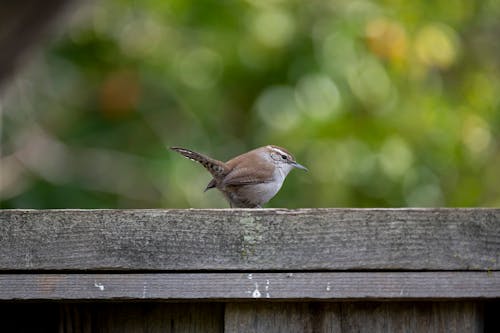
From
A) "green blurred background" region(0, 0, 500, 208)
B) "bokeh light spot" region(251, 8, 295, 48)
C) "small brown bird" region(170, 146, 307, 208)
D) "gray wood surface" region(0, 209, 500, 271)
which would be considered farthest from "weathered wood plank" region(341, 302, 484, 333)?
"bokeh light spot" region(251, 8, 295, 48)

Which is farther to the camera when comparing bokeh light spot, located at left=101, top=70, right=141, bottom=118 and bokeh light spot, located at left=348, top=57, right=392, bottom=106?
bokeh light spot, located at left=101, top=70, right=141, bottom=118

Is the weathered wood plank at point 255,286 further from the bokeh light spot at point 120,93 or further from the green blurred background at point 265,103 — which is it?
the bokeh light spot at point 120,93

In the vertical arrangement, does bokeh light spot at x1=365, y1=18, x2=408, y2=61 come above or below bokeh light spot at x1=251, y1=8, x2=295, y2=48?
below

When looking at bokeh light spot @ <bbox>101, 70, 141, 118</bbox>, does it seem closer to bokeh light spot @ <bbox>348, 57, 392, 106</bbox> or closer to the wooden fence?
bokeh light spot @ <bbox>348, 57, 392, 106</bbox>

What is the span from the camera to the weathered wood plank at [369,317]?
2299mm

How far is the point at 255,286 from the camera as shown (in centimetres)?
221

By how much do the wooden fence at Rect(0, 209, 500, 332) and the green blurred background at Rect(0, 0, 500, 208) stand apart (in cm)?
428

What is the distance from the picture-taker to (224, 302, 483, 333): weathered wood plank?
2.30 meters

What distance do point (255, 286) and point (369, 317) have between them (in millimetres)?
317

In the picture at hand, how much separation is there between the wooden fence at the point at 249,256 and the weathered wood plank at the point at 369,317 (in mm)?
76

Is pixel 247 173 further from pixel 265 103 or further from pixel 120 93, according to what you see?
pixel 120 93

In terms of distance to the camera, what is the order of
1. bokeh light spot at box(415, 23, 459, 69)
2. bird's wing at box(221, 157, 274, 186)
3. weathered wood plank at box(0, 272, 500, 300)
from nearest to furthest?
weathered wood plank at box(0, 272, 500, 300), bird's wing at box(221, 157, 274, 186), bokeh light spot at box(415, 23, 459, 69)

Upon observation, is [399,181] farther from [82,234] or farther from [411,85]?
[82,234]

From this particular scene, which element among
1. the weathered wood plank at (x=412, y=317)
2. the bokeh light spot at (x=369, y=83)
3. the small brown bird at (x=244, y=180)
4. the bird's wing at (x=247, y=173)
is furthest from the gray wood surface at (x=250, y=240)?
the bokeh light spot at (x=369, y=83)
